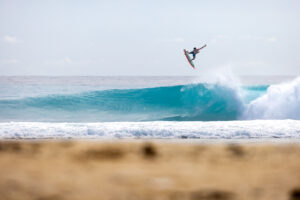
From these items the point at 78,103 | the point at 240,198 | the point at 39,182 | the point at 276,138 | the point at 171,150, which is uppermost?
the point at 78,103

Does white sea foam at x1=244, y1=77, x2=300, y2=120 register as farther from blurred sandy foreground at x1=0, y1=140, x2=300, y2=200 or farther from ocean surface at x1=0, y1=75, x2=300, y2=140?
blurred sandy foreground at x1=0, y1=140, x2=300, y2=200

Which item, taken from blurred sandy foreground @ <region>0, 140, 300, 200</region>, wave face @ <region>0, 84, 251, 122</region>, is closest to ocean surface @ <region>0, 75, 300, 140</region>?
wave face @ <region>0, 84, 251, 122</region>

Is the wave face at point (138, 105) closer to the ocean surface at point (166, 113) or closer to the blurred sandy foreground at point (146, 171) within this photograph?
the ocean surface at point (166, 113)

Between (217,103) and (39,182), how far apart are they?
51.5 ft

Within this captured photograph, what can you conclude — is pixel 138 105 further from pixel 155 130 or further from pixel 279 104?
pixel 155 130

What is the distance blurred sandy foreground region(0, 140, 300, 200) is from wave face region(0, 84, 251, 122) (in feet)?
45.3

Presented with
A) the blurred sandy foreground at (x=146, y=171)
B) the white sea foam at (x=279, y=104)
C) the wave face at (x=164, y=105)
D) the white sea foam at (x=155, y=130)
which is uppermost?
the wave face at (x=164, y=105)

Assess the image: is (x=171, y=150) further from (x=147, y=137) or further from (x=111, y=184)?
(x=147, y=137)

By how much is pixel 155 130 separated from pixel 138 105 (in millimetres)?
9542

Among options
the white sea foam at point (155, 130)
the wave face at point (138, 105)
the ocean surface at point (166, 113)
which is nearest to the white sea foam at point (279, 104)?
the ocean surface at point (166, 113)

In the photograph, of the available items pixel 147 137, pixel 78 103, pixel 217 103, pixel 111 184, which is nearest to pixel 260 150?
pixel 111 184

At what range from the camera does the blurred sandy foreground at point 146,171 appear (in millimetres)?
1121

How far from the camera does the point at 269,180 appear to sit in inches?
47.9

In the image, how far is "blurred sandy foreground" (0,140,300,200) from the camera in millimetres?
1121
